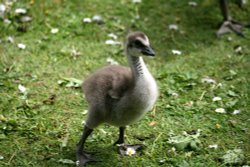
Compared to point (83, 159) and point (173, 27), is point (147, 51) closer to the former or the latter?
point (83, 159)

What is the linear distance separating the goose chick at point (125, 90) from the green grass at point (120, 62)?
1.44 ft

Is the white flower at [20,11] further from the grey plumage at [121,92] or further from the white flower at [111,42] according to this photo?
the grey plumage at [121,92]

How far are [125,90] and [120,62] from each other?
1.89 metres

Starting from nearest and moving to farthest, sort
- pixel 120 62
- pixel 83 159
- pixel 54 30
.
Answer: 1. pixel 83 159
2. pixel 120 62
3. pixel 54 30

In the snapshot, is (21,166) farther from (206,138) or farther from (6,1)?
(6,1)

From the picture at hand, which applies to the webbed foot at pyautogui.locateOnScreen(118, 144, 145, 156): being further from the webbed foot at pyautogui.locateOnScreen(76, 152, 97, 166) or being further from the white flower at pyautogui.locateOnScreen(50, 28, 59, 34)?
the white flower at pyautogui.locateOnScreen(50, 28, 59, 34)

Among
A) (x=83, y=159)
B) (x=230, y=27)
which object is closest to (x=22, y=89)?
(x=83, y=159)

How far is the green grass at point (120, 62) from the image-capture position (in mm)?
4145

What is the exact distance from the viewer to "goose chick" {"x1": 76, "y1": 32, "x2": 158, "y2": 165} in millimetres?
3646

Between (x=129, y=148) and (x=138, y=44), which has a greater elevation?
(x=138, y=44)

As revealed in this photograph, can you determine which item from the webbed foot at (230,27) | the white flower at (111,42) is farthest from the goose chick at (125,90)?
the webbed foot at (230,27)

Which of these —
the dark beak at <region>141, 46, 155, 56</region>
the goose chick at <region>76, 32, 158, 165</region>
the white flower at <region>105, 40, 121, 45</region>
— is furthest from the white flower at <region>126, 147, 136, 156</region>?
the white flower at <region>105, 40, 121, 45</region>

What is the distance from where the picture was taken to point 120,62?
5.58 metres

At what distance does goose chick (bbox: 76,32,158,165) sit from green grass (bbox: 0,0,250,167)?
0.44 metres
